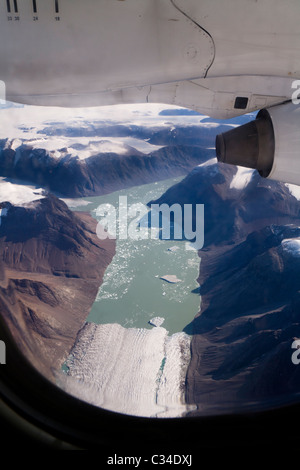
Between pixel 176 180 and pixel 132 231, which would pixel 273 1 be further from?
pixel 176 180

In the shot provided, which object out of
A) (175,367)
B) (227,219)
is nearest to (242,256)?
(227,219)

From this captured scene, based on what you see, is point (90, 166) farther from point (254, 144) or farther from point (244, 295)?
point (254, 144)

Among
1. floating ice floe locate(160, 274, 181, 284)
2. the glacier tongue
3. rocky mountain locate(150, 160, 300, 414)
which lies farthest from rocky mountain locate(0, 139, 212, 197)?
the glacier tongue

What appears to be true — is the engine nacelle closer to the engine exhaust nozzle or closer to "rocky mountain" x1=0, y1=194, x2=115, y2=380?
the engine exhaust nozzle

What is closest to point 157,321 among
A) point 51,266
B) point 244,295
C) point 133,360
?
point 133,360

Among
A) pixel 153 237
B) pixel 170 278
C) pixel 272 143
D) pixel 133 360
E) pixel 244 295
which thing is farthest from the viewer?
pixel 153 237
